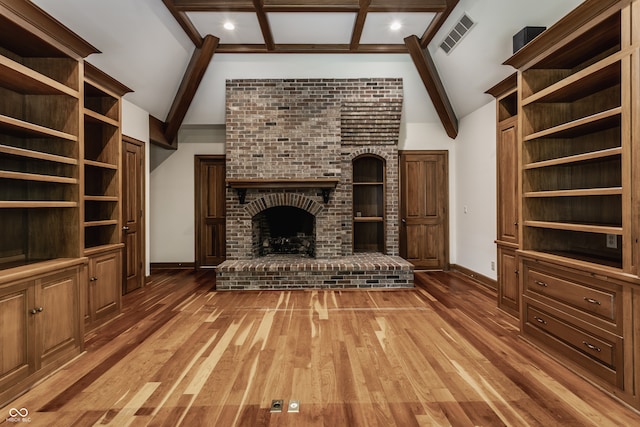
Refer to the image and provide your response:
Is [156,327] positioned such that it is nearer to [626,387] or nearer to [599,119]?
[626,387]

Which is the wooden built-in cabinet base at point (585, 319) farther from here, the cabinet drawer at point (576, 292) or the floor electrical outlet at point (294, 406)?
the floor electrical outlet at point (294, 406)

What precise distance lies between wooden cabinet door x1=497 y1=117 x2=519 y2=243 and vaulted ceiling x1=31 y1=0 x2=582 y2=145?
43.8 inches

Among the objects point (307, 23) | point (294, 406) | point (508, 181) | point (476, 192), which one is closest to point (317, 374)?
point (294, 406)

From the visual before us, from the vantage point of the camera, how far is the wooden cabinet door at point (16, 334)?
2121mm

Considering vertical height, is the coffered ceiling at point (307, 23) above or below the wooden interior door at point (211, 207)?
above

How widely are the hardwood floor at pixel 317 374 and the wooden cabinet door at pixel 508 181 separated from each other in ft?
3.19

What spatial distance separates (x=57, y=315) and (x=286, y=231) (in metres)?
3.86

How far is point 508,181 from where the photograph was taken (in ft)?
12.5

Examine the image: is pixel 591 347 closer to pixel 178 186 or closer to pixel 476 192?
pixel 476 192

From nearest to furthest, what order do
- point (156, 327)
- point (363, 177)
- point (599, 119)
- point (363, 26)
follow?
point (599, 119) < point (156, 327) < point (363, 26) < point (363, 177)

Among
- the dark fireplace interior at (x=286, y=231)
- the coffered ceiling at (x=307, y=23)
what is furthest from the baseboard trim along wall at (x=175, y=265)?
the coffered ceiling at (x=307, y=23)

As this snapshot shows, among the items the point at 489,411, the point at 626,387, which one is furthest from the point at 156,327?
the point at 626,387

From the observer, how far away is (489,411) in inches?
79.0

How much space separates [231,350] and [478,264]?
4.17m
